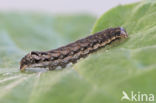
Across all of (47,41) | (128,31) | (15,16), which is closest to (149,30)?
(128,31)

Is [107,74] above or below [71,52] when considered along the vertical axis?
below

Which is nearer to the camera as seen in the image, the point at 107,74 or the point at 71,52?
the point at 107,74

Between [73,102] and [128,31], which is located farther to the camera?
[128,31]

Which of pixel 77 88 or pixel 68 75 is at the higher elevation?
pixel 68 75

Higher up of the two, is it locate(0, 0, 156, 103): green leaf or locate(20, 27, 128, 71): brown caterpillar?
locate(20, 27, 128, 71): brown caterpillar

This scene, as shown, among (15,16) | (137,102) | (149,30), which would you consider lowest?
(137,102)

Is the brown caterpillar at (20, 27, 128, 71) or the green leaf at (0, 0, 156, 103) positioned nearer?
the green leaf at (0, 0, 156, 103)

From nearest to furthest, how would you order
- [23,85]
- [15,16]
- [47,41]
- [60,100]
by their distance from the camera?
[60,100] → [23,85] → [47,41] → [15,16]

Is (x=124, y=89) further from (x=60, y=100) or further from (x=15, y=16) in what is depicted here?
(x=15, y=16)
